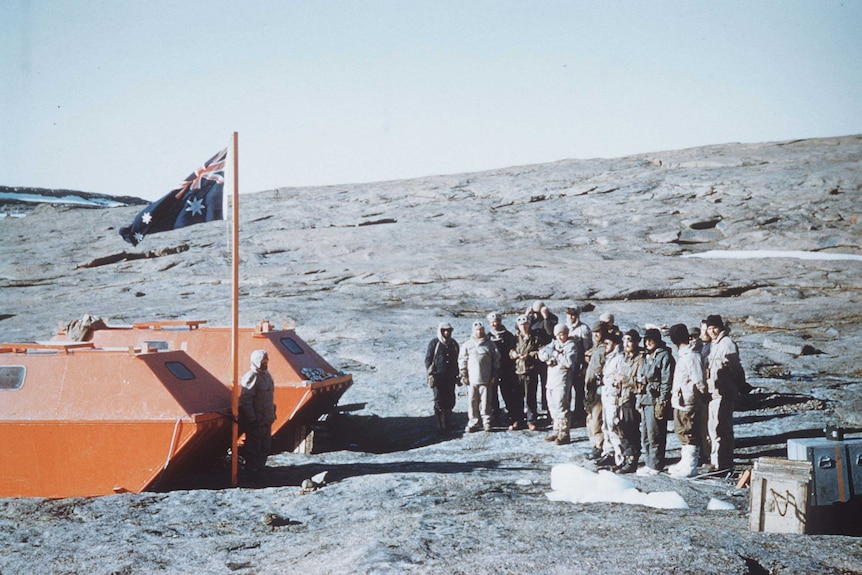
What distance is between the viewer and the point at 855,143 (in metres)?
33.8

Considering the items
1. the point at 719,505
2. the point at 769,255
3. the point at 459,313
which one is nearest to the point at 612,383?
the point at 719,505

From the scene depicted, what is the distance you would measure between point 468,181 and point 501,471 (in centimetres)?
2751

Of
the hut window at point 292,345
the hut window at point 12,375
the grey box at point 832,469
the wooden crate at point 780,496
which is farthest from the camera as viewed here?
the hut window at point 292,345

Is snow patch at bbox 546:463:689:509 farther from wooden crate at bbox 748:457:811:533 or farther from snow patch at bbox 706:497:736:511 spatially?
wooden crate at bbox 748:457:811:533

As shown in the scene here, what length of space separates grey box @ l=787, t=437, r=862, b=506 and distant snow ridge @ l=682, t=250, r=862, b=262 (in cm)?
1890

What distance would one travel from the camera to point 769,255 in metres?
24.5

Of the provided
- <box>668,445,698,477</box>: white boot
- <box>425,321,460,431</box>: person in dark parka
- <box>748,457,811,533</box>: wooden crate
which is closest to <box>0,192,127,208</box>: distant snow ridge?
<box>425,321,460,431</box>: person in dark parka

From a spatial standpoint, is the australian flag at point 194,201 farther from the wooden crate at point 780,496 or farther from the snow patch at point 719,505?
the wooden crate at point 780,496

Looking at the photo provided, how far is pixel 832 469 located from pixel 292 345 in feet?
27.1

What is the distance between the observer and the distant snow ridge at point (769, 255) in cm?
2377

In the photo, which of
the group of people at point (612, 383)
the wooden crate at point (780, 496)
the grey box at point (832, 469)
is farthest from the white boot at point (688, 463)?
the wooden crate at point (780, 496)

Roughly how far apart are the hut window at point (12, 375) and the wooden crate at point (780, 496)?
8333mm

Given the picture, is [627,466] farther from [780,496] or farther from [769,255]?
[769,255]

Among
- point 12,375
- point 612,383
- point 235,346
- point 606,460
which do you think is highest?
point 235,346
